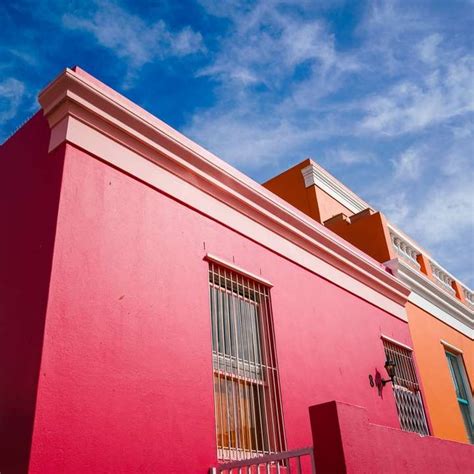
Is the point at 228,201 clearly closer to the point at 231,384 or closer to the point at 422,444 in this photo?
the point at 231,384

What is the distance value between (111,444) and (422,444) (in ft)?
8.12

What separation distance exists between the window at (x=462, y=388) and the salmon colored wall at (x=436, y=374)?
7.7 inches

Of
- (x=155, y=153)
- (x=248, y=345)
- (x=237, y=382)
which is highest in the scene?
(x=155, y=153)

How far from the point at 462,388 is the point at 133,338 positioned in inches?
300

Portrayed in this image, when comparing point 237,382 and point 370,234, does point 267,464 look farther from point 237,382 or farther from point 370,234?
point 370,234

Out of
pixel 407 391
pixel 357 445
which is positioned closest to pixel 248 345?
pixel 357 445

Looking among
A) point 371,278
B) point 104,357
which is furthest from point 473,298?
point 104,357

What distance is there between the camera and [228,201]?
5758 millimetres

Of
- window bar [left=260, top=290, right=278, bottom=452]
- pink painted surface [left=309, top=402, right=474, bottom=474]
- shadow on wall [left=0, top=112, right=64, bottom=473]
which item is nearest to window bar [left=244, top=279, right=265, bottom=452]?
window bar [left=260, top=290, right=278, bottom=452]

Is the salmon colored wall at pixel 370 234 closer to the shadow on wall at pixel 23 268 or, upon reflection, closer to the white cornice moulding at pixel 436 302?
the white cornice moulding at pixel 436 302

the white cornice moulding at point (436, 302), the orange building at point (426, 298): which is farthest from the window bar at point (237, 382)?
the white cornice moulding at point (436, 302)

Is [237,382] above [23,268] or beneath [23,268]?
beneath

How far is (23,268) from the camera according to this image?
414cm

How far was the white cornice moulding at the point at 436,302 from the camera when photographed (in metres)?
9.13
